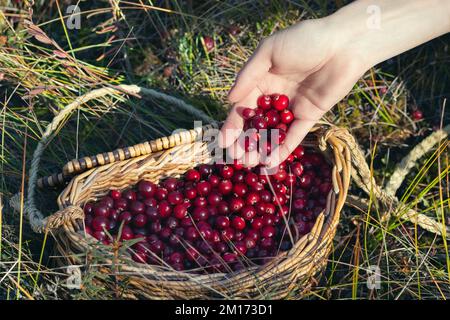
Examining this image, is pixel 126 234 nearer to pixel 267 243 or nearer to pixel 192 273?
pixel 192 273

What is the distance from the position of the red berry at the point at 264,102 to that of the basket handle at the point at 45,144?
0.30 meters

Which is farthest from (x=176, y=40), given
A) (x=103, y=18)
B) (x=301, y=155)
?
(x=301, y=155)

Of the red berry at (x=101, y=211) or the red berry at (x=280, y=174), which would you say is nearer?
the red berry at (x=101, y=211)

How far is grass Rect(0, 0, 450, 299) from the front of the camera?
116 inches

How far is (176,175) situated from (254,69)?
0.71 meters

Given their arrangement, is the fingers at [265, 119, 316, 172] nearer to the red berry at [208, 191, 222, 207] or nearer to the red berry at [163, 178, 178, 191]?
the red berry at [208, 191, 222, 207]

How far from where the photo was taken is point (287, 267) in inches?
95.6

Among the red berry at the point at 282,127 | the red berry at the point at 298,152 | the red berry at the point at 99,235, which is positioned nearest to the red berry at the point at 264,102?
the red berry at the point at 282,127

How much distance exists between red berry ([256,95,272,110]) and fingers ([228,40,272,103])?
0.50 ft

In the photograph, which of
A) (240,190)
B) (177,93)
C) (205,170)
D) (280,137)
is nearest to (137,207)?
(205,170)

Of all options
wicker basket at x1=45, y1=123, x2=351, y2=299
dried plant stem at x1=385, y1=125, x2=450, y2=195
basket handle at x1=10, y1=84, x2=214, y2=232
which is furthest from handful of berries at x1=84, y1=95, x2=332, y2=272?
dried plant stem at x1=385, y1=125, x2=450, y2=195

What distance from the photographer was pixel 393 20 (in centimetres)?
292

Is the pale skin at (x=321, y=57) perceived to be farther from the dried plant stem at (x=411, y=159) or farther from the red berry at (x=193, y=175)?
the dried plant stem at (x=411, y=159)

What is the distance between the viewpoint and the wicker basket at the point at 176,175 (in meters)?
2.35
